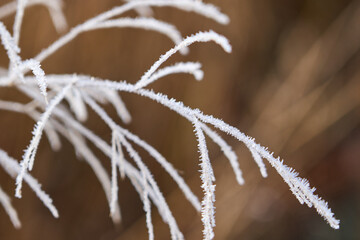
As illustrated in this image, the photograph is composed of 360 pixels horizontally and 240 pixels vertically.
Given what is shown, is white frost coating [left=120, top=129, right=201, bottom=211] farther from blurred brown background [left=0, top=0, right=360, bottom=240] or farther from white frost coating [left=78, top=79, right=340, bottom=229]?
blurred brown background [left=0, top=0, right=360, bottom=240]

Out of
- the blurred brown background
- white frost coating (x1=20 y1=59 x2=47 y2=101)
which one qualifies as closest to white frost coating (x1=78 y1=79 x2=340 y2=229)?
white frost coating (x1=20 y1=59 x2=47 y2=101)

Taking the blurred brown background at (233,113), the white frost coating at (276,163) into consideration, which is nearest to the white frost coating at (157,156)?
the white frost coating at (276,163)

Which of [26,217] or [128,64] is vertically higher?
[128,64]

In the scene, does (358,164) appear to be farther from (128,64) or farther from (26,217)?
(26,217)

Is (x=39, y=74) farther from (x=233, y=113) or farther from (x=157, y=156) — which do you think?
(x=233, y=113)

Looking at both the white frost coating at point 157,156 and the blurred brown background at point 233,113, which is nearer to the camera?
the white frost coating at point 157,156

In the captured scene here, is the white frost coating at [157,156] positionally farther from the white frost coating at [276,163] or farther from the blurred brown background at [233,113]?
the blurred brown background at [233,113]

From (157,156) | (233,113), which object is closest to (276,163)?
(157,156)

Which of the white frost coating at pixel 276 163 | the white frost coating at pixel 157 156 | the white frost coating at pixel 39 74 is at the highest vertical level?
the white frost coating at pixel 39 74

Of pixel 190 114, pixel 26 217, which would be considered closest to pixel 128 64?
pixel 26 217
